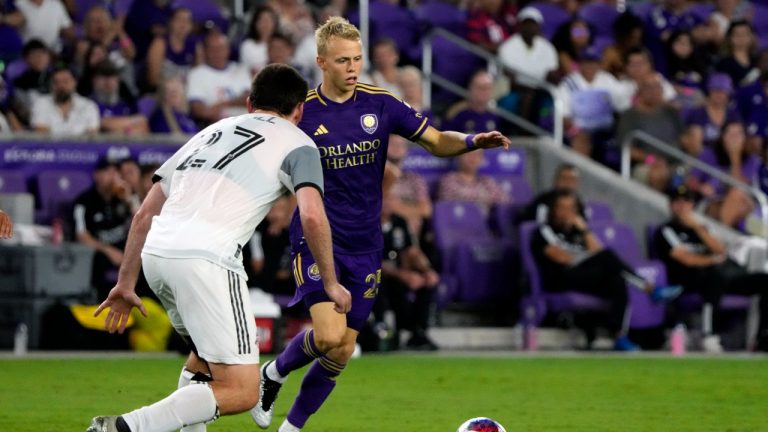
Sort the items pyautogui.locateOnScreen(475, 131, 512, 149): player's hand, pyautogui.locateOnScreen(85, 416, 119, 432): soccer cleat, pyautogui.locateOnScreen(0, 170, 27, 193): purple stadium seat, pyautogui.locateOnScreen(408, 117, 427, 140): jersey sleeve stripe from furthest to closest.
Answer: pyautogui.locateOnScreen(0, 170, 27, 193): purple stadium seat
pyautogui.locateOnScreen(408, 117, 427, 140): jersey sleeve stripe
pyautogui.locateOnScreen(475, 131, 512, 149): player's hand
pyautogui.locateOnScreen(85, 416, 119, 432): soccer cleat

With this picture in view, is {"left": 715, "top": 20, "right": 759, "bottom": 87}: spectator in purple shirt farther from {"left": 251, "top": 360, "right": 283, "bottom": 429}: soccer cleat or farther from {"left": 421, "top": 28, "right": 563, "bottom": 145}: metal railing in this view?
{"left": 251, "top": 360, "right": 283, "bottom": 429}: soccer cleat

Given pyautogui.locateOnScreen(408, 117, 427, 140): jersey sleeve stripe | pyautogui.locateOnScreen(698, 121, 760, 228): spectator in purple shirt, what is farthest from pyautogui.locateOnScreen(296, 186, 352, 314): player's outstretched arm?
pyautogui.locateOnScreen(698, 121, 760, 228): spectator in purple shirt

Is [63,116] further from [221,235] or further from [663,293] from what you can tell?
[221,235]

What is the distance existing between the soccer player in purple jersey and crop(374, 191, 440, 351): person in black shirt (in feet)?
23.2

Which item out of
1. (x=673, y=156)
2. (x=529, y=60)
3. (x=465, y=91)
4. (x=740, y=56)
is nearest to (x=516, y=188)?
(x=465, y=91)

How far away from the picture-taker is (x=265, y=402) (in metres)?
8.88

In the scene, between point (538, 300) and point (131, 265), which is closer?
point (131, 265)

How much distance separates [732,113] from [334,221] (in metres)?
12.0

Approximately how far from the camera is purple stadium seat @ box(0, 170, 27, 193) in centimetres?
1577

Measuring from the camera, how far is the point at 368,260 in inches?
347

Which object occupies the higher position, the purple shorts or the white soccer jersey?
the white soccer jersey

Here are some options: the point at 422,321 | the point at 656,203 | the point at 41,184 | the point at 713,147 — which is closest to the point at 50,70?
the point at 41,184

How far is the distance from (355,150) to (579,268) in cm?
829

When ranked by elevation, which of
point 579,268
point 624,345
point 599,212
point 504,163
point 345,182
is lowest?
point 624,345
